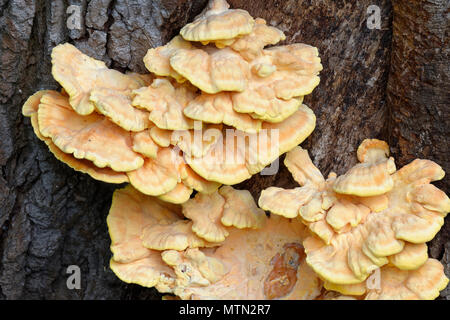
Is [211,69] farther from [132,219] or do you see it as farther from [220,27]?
[132,219]

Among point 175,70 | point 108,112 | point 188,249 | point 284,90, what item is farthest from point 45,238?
point 284,90

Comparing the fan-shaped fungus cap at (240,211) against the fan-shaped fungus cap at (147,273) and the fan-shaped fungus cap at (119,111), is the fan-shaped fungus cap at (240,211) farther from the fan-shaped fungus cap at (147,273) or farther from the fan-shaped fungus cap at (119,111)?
the fan-shaped fungus cap at (119,111)

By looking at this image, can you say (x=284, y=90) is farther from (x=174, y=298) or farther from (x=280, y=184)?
(x=174, y=298)

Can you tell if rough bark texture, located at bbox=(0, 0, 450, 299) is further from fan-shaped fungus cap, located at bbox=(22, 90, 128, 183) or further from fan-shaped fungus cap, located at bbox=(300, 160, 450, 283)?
fan-shaped fungus cap, located at bbox=(300, 160, 450, 283)

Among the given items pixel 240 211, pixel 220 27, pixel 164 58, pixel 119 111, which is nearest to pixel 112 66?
pixel 164 58

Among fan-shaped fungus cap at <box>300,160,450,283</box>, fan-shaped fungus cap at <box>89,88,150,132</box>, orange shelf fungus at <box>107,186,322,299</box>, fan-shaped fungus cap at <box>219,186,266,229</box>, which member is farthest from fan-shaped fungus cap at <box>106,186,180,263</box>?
fan-shaped fungus cap at <box>300,160,450,283</box>
